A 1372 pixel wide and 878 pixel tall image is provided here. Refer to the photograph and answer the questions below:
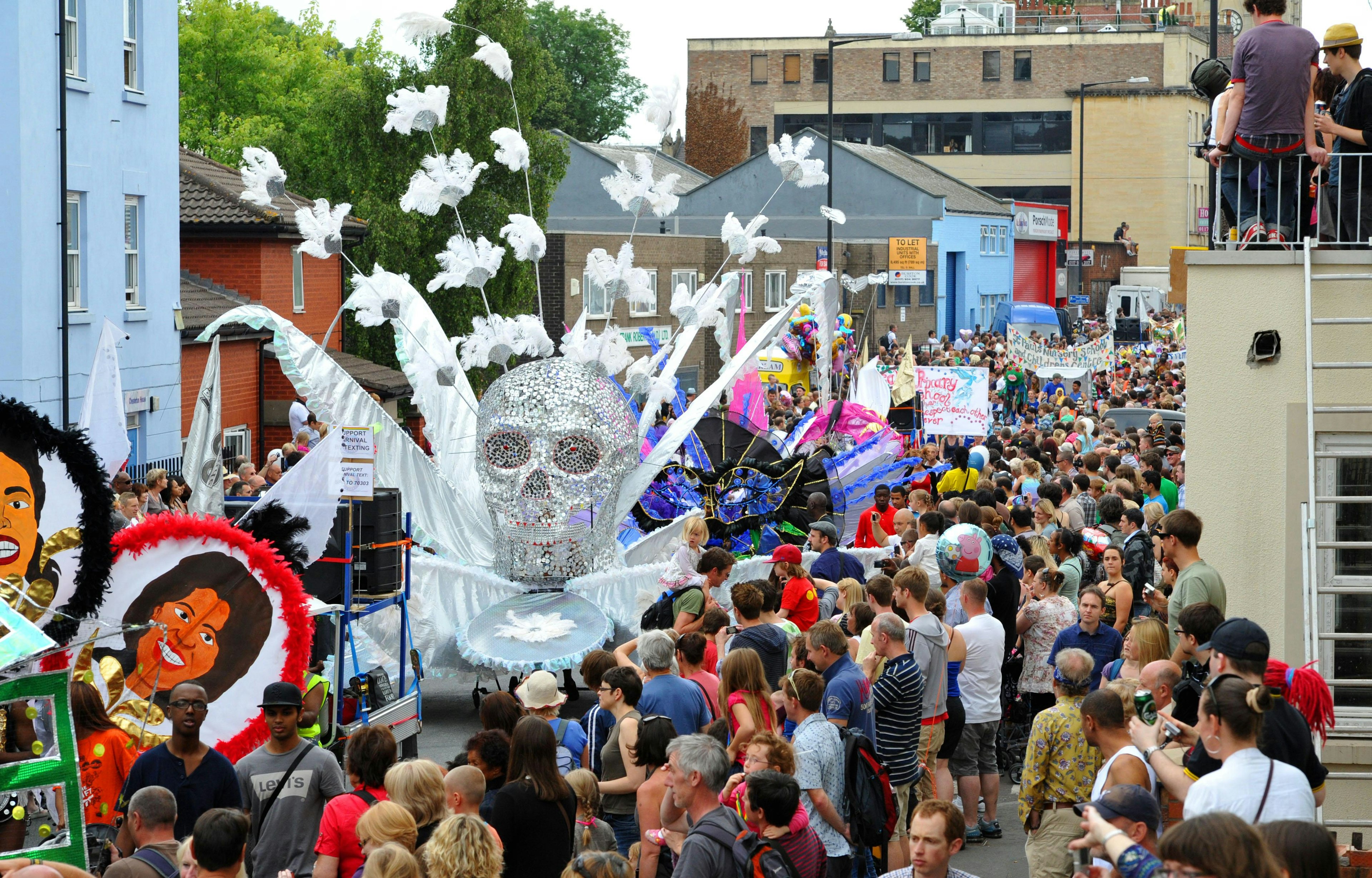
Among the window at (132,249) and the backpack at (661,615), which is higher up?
the window at (132,249)

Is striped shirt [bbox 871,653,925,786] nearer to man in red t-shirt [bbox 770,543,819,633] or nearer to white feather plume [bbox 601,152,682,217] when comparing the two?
man in red t-shirt [bbox 770,543,819,633]

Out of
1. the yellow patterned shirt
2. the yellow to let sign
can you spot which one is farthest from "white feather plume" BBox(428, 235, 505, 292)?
the yellow to let sign

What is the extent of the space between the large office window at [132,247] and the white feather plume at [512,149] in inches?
433

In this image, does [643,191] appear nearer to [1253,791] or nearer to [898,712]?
[898,712]

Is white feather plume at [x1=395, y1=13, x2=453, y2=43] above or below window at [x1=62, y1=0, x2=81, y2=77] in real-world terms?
below

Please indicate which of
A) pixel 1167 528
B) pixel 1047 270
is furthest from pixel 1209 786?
pixel 1047 270

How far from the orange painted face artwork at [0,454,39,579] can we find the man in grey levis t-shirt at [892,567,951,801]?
4230 millimetres

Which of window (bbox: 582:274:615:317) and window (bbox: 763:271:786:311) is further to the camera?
window (bbox: 763:271:786:311)

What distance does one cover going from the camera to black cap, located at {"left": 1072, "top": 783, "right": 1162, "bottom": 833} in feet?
16.6

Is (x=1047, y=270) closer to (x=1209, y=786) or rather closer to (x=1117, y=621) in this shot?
(x=1117, y=621)

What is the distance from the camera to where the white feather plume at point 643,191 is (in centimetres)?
1361

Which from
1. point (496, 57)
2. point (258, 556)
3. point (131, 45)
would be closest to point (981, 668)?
point (258, 556)

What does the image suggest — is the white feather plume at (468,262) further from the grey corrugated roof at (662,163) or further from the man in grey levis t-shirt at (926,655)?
the grey corrugated roof at (662,163)

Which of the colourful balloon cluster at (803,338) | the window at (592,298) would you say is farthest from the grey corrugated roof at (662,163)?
the colourful balloon cluster at (803,338)
